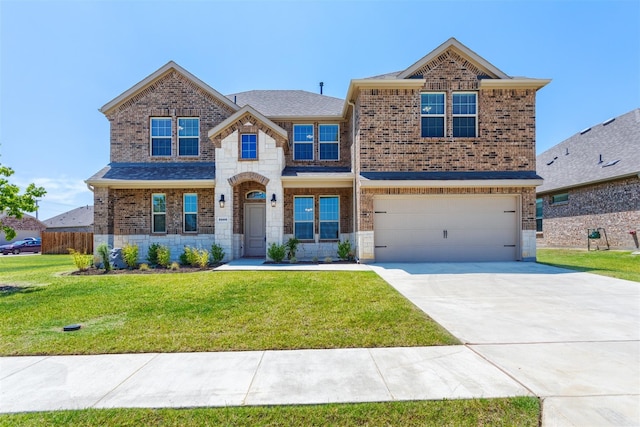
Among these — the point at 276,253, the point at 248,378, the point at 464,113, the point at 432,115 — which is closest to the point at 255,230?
the point at 276,253

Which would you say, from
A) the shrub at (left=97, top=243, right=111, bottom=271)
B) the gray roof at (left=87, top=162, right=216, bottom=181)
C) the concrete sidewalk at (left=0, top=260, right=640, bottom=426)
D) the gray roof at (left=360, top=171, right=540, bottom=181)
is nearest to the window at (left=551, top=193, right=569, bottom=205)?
the gray roof at (left=360, top=171, right=540, bottom=181)

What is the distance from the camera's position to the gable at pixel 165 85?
14.3m

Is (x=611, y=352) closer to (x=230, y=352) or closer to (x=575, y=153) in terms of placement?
(x=230, y=352)

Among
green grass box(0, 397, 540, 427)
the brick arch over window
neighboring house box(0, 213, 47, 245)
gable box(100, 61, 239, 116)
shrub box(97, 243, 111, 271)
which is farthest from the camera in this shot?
neighboring house box(0, 213, 47, 245)

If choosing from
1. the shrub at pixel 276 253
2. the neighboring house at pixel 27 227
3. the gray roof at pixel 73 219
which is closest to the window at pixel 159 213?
the shrub at pixel 276 253

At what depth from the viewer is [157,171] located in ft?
45.6

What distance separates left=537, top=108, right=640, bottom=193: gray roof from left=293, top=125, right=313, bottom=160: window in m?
15.5

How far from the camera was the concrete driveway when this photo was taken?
10.0 ft

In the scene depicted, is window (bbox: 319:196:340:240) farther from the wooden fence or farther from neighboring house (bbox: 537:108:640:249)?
the wooden fence

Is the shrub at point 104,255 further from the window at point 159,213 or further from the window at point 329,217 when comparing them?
the window at point 329,217

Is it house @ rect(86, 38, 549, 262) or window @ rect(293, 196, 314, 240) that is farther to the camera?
window @ rect(293, 196, 314, 240)

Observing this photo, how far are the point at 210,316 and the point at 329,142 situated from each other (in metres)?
11.0

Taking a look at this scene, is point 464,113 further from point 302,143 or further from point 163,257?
point 163,257

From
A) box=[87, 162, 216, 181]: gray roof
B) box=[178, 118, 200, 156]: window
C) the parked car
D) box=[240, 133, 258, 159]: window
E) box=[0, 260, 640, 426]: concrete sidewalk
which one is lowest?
the parked car
